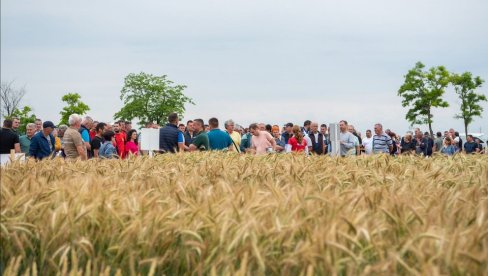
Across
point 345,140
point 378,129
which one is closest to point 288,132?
point 345,140

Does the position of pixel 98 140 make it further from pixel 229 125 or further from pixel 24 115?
pixel 24 115

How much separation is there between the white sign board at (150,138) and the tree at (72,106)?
7513cm

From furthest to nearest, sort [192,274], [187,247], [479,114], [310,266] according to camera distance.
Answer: [479,114] < [187,247] < [192,274] < [310,266]

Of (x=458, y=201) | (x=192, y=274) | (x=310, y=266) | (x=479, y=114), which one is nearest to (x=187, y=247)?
(x=192, y=274)

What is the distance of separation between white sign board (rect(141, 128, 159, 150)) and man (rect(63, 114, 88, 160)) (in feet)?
9.96

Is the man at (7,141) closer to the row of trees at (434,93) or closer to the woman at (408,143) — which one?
the woman at (408,143)

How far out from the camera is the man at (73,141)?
1313 centimetres

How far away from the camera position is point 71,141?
13.3 metres

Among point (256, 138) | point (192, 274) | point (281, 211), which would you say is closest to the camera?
point (192, 274)

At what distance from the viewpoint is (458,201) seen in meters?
3.60

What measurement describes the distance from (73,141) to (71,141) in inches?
4.5

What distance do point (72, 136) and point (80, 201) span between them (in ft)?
32.6

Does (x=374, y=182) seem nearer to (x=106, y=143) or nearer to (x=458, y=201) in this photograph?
(x=458, y=201)

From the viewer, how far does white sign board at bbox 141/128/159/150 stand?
16500 millimetres
